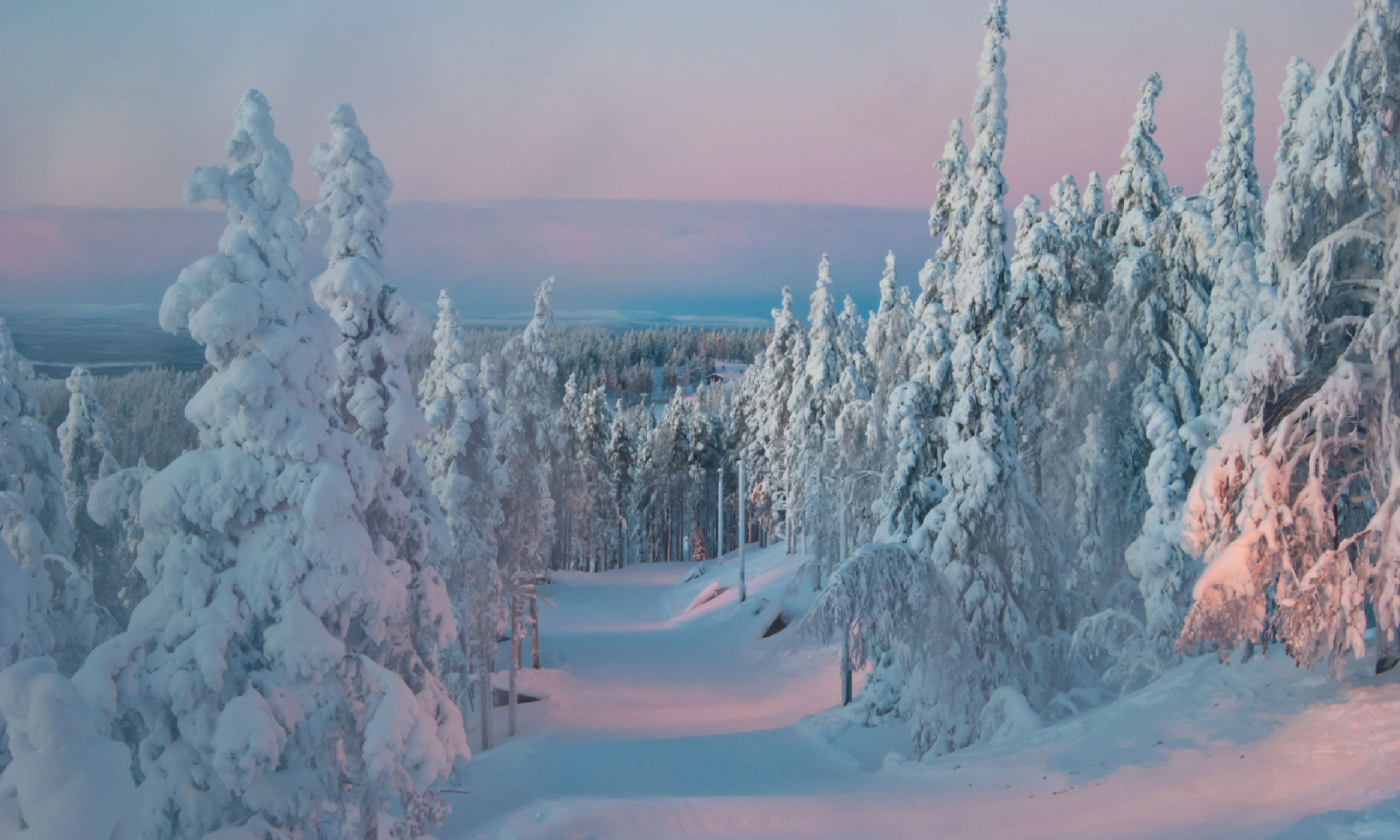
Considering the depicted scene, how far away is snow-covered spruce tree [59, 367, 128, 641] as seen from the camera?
966 inches

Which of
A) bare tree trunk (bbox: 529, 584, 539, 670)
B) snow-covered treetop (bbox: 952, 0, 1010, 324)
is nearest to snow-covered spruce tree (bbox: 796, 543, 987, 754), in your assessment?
snow-covered treetop (bbox: 952, 0, 1010, 324)

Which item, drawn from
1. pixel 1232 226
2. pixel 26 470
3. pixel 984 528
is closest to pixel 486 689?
pixel 26 470

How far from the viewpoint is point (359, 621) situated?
1248 cm

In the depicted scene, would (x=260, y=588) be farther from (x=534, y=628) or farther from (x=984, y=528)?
(x=534, y=628)

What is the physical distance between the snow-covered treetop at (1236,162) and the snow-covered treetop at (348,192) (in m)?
19.4

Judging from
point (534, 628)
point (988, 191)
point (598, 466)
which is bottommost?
point (534, 628)

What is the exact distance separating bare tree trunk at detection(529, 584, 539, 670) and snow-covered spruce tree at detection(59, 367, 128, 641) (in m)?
12.6

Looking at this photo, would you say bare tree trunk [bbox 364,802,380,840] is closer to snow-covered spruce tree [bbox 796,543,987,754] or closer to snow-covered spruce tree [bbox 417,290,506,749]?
snow-covered spruce tree [bbox 796,543,987,754]

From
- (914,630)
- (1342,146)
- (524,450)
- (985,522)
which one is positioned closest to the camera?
(1342,146)

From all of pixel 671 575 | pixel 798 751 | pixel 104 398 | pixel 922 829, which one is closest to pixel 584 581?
pixel 671 575

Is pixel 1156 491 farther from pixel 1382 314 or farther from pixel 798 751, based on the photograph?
pixel 798 751

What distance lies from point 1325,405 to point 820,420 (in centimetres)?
3034

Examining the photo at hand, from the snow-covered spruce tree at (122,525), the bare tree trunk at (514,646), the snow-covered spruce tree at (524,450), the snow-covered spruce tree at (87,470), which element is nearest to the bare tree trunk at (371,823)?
the snow-covered spruce tree at (122,525)

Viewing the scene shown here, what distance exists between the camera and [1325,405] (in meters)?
11.3
